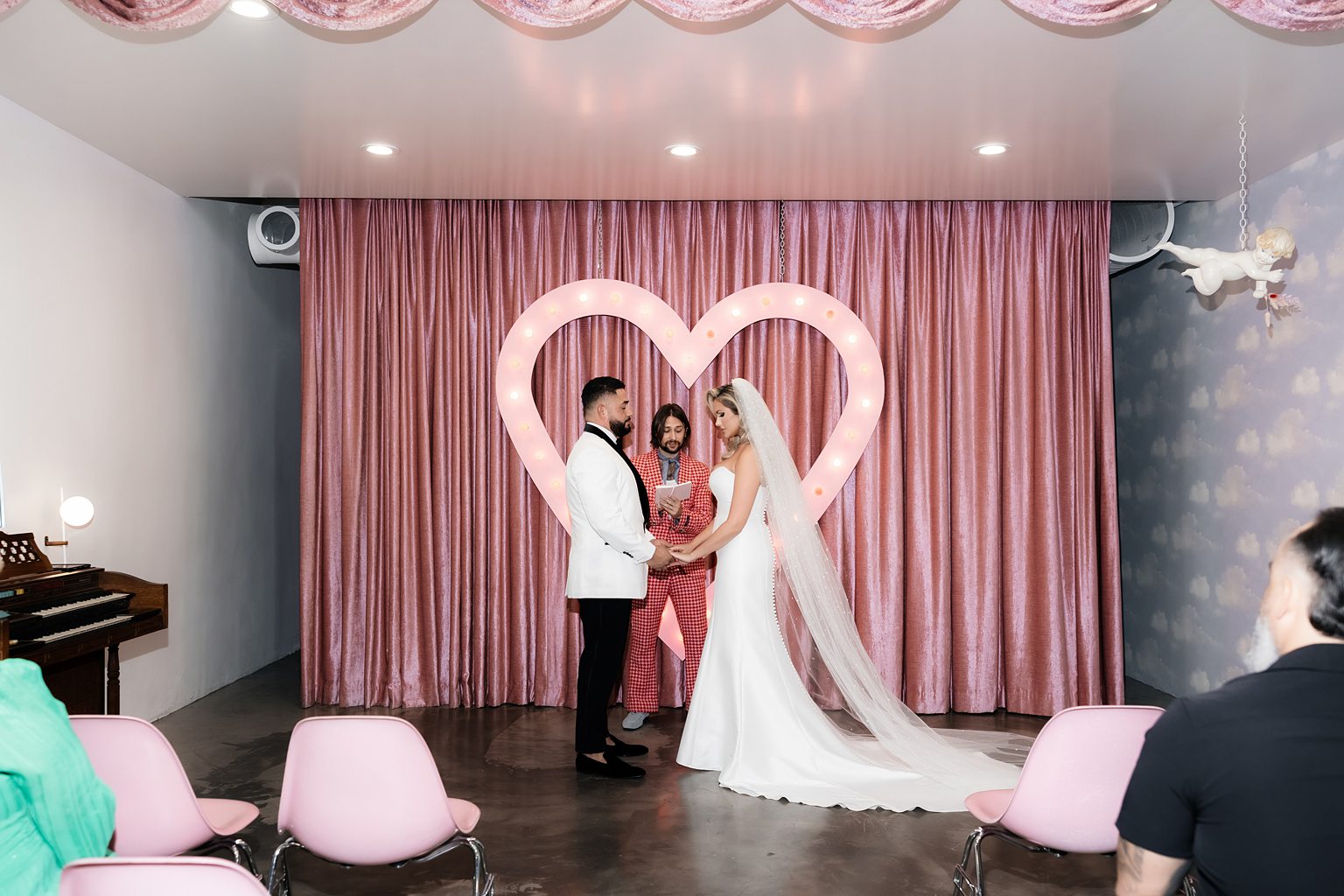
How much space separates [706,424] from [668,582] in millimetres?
918

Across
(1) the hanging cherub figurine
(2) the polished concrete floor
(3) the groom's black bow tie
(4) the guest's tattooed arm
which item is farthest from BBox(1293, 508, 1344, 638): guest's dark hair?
(3) the groom's black bow tie

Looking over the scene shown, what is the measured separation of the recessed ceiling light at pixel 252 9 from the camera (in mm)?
3152

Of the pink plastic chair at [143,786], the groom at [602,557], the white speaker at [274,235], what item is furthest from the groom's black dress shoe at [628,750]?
the white speaker at [274,235]

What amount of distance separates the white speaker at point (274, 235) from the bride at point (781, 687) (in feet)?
9.35

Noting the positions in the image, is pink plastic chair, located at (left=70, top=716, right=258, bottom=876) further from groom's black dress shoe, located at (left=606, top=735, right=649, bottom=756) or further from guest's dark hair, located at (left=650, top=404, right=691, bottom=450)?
guest's dark hair, located at (left=650, top=404, right=691, bottom=450)

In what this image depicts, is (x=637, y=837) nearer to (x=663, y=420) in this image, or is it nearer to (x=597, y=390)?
(x=597, y=390)

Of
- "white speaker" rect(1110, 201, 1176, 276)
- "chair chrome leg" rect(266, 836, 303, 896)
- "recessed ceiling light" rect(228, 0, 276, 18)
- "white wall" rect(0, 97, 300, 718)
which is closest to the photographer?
"chair chrome leg" rect(266, 836, 303, 896)

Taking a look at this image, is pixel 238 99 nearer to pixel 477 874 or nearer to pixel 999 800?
pixel 477 874

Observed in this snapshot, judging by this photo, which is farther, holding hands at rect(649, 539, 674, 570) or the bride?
holding hands at rect(649, 539, 674, 570)

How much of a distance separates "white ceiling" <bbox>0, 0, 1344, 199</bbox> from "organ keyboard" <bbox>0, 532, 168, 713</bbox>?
1853 millimetres

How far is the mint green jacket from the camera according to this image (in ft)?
5.69

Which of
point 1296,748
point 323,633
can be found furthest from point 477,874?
point 323,633

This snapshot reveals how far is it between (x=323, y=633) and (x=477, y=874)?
11.1ft

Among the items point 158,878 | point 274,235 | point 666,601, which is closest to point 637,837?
point 666,601
